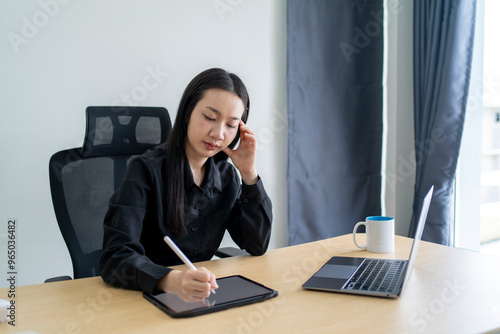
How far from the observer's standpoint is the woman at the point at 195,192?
117 cm

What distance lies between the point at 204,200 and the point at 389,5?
2.12m

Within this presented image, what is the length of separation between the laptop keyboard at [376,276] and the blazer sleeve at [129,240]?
0.44 m

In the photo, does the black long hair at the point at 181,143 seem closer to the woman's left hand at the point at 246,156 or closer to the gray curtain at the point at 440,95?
the woman's left hand at the point at 246,156

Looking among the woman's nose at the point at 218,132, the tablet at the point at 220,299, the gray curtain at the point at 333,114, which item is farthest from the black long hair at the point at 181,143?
the gray curtain at the point at 333,114

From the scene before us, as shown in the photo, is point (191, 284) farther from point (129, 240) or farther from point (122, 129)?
point (122, 129)

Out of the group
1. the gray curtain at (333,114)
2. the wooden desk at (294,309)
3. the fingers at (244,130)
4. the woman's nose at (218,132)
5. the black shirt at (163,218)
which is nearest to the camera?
the wooden desk at (294,309)

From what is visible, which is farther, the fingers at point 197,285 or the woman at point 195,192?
the woman at point 195,192

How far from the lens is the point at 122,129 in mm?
1575

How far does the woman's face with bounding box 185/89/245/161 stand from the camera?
127 centimetres

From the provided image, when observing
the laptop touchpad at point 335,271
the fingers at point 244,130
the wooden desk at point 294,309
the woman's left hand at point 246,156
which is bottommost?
the laptop touchpad at point 335,271

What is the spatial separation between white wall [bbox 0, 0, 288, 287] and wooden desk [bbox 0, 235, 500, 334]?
1016 millimetres

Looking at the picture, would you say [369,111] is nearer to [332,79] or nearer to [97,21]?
[332,79]

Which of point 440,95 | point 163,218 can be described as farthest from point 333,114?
point 163,218

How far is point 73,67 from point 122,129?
2.15 feet
